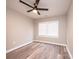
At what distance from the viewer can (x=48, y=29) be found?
202 inches

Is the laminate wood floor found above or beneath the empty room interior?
beneath

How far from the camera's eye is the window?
15.6 feet

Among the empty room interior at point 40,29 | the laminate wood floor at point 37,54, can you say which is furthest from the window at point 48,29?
the laminate wood floor at point 37,54

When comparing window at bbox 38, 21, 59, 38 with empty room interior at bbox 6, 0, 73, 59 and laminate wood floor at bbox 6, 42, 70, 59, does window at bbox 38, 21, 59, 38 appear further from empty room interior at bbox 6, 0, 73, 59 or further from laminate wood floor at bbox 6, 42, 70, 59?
laminate wood floor at bbox 6, 42, 70, 59

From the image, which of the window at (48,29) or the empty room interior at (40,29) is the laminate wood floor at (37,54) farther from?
the window at (48,29)

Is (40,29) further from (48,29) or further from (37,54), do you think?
(37,54)

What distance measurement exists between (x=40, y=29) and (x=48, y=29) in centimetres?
87

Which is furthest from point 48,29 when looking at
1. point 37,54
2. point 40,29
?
point 37,54

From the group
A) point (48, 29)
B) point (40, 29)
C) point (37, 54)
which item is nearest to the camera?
point (37, 54)

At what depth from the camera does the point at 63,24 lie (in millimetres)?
4387

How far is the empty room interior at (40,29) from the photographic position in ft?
8.34

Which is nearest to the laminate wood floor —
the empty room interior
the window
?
the empty room interior

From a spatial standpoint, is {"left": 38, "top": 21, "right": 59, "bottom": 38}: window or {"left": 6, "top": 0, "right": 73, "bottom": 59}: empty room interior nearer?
{"left": 6, "top": 0, "right": 73, "bottom": 59}: empty room interior
